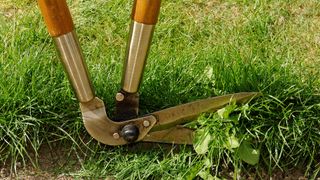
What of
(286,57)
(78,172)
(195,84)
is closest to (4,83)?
(78,172)

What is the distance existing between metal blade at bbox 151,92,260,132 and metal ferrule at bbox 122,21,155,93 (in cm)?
15

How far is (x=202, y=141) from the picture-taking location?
2592mm

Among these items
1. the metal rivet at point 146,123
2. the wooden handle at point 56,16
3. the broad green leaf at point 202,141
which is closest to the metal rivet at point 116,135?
the metal rivet at point 146,123

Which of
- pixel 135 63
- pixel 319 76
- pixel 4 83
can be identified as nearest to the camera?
pixel 135 63

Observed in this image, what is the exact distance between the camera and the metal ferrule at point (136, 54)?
2.49 m

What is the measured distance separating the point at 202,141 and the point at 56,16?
0.70 m

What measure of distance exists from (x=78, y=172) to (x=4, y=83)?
18.1 inches

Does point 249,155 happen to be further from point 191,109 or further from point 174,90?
point 174,90

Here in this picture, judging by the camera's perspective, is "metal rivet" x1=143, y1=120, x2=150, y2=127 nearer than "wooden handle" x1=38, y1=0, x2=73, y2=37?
No

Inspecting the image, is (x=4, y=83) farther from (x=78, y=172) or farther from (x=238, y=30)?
(x=238, y=30)

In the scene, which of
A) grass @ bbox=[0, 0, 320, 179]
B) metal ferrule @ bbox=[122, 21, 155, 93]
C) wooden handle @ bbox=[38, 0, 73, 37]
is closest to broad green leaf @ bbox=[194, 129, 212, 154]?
grass @ bbox=[0, 0, 320, 179]

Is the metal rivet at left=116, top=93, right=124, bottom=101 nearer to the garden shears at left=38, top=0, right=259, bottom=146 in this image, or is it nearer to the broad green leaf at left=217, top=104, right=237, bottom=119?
the garden shears at left=38, top=0, right=259, bottom=146

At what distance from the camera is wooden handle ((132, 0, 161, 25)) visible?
2.42 meters

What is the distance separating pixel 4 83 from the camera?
274 cm
